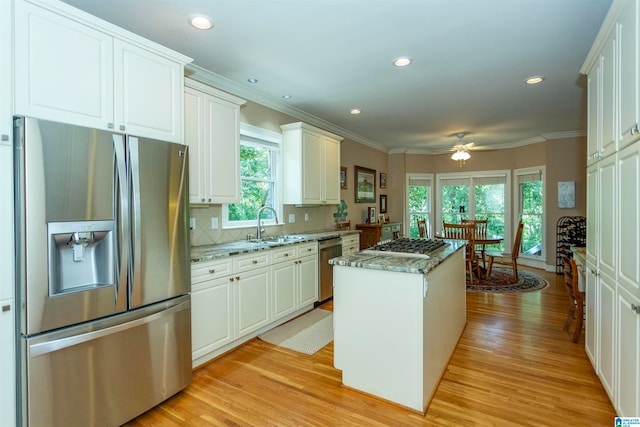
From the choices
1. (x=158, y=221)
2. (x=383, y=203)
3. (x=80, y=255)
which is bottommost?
(x=80, y=255)

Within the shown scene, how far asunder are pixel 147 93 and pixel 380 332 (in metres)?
2.19

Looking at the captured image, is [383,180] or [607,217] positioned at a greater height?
[383,180]

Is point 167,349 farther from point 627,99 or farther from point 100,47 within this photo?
point 627,99

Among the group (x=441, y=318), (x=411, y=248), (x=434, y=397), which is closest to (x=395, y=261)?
(x=411, y=248)

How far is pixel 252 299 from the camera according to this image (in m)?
3.06

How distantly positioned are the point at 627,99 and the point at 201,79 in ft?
10.6

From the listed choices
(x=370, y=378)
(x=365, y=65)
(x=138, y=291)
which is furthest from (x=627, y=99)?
(x=138, y=291)

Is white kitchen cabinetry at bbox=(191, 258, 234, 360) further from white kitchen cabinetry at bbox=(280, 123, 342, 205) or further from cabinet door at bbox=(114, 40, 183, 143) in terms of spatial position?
white kitchen cabinetry at bbox=(280, 123, 342, 205)

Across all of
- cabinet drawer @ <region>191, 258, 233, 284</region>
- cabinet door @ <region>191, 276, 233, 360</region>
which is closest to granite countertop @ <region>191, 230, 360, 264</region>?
cabinet drawer @ <region>191, 258, 233, 284</region>

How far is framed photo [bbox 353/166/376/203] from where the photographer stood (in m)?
6.16

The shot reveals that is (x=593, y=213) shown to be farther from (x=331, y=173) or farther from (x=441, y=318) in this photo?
(x=331, y=173)

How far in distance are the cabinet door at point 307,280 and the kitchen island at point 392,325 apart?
4.58 feet

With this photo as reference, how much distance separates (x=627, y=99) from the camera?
170 centimetres

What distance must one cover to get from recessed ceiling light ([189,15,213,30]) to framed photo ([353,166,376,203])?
13.2ft
